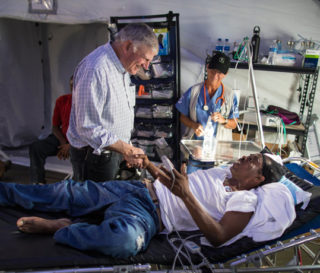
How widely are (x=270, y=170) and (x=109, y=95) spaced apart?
1192 mm

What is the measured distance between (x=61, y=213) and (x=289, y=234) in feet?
4.68

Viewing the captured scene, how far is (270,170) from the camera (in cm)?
213

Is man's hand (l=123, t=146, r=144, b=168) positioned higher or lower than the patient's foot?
higher

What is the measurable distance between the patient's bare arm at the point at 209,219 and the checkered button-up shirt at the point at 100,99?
0.57 meters

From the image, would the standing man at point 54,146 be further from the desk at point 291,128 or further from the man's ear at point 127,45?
the desk at point 291,128

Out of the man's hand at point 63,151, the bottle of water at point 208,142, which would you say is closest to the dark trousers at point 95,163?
the bottle of water at point 208,142

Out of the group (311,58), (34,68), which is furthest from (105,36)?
(311,58)

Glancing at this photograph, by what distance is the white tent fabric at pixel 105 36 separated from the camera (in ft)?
11.1

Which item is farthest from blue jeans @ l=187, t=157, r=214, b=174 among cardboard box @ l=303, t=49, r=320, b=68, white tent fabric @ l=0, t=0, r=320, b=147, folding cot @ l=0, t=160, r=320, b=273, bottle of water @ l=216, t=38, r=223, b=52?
cardboard box @ l=303, t=49, r=320, b=68

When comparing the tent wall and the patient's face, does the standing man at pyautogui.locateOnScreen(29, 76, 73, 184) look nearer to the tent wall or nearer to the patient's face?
the tent wall

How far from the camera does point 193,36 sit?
3.62 metres

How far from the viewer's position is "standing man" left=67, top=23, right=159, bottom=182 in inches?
75.5

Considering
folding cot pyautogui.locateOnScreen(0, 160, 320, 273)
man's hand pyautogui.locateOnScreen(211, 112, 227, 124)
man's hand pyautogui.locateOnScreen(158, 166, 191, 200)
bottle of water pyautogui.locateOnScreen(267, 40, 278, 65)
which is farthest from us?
bottle of water pyautogui.locateOnScreen(267, 40, 278, 65)

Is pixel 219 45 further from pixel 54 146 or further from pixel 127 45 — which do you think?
pixel 54 146
